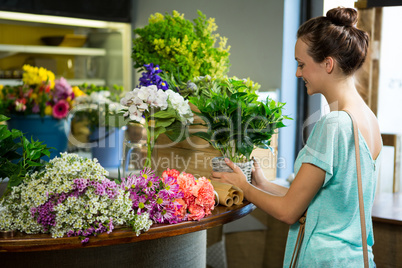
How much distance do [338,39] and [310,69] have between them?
13cm

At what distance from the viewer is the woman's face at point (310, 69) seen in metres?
1.52

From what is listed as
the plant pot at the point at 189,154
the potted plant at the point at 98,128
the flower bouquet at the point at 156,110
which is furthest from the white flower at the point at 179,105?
the potted plant at the point at 98,128

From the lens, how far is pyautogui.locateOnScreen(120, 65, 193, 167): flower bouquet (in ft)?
5.76

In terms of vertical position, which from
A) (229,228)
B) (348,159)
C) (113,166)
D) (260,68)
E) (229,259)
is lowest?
(229,259)

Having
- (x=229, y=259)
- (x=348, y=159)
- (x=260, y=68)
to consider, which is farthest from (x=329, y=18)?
(x=229, y=259)

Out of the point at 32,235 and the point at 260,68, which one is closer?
the point at 32,235

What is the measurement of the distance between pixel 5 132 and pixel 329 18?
111 cm

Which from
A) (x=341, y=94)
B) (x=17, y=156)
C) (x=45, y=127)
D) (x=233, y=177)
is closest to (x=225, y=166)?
(x=233, y=177)

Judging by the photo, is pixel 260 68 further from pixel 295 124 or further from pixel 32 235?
pixel 32 235

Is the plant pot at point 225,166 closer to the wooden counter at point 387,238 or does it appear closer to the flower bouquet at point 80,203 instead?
the flower bouquet at point 80,203

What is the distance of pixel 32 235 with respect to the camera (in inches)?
52.5

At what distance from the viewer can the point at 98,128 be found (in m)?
3.13

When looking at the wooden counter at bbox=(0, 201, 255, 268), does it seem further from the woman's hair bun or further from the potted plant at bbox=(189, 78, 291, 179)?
the woman's hair bun

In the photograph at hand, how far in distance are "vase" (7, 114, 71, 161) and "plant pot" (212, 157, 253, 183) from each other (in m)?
1.42
